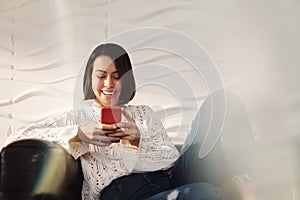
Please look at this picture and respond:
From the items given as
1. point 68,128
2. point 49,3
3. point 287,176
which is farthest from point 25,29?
point 287,176

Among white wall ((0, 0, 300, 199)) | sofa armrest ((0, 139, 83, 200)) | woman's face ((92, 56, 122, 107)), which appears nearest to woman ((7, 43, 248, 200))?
woman's face ((92, 56, 122, 107))

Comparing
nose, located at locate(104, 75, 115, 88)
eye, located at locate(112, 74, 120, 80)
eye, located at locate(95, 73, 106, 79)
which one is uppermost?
eye, located at locate(95, 73, 106, 79)

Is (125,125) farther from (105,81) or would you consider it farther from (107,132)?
(105,81)

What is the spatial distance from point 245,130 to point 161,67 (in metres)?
0.54

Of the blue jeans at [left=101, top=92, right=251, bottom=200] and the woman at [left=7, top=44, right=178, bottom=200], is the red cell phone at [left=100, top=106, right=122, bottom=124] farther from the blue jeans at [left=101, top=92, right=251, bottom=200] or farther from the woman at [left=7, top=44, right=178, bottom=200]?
the blue jeans at [left=101, top=92, right=251, bottom=200]

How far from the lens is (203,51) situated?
1534 mm

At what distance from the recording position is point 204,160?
109 cm

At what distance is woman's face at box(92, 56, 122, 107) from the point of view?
1.27m

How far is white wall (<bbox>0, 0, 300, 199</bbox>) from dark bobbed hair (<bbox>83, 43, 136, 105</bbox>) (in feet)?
0.57

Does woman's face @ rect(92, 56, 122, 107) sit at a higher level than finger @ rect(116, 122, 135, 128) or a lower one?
higher

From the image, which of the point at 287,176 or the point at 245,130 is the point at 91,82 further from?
the point at 287,176

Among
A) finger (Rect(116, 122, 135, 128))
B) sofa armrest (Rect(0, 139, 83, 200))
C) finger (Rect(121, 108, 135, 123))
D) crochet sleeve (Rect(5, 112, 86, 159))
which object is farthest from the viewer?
finger (Rect(121, 108, 135, 123))

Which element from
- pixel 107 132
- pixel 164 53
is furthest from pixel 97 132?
pixel 164 53

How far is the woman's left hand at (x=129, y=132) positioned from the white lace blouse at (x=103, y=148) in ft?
0.08
